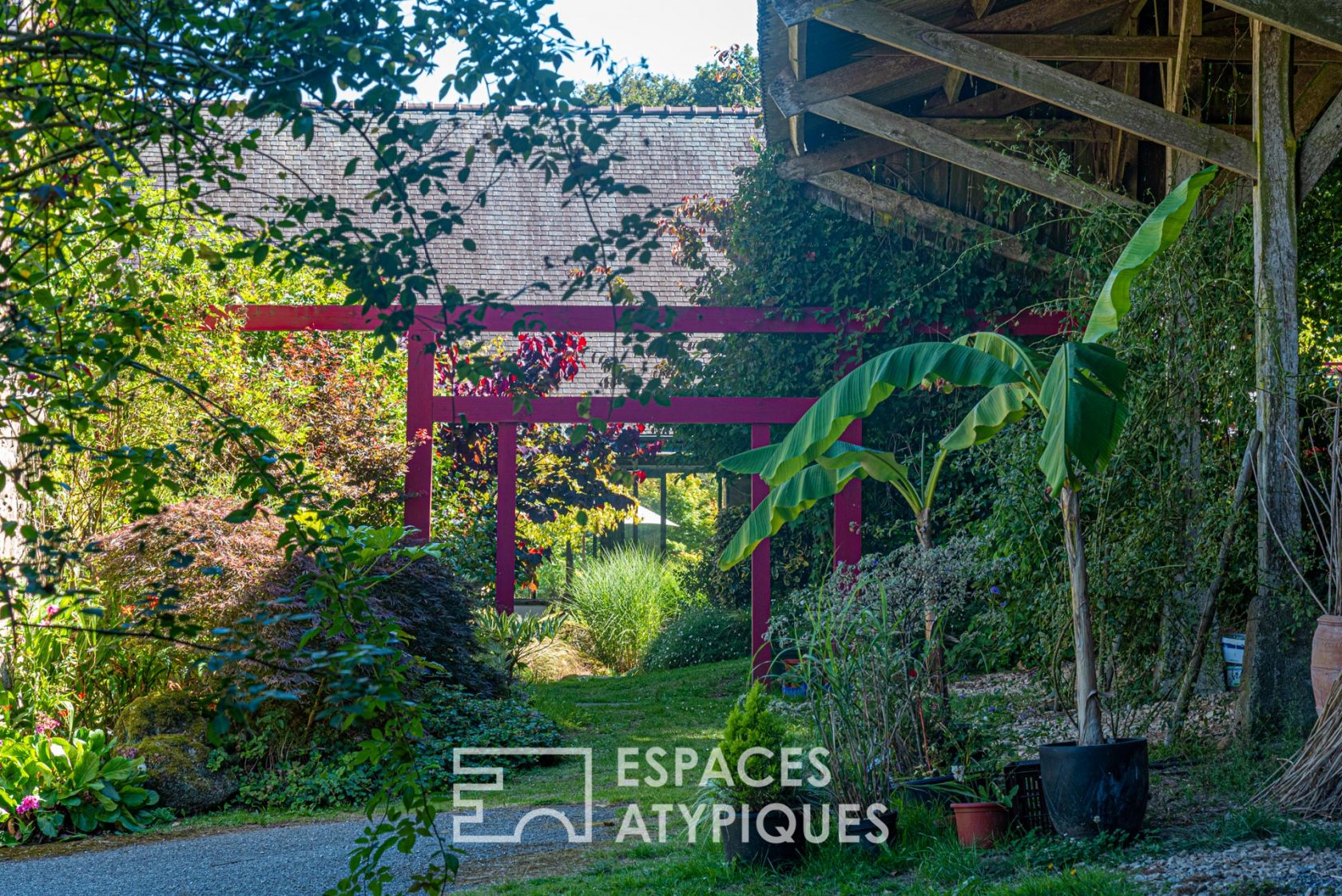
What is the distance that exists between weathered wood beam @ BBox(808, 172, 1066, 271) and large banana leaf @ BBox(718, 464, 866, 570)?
13.0 ft

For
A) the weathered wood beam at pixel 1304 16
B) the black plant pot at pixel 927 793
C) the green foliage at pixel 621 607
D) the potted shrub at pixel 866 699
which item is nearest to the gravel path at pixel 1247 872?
the black plant pot at pixel 927 793

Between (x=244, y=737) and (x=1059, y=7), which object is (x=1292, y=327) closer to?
(x=1059, y=7)

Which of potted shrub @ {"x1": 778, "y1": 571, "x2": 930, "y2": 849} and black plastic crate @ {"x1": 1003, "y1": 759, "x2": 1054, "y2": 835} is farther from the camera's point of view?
potted shrub @ {"x1": 778, "y1": 571, "x2": 930, "y2": 849}

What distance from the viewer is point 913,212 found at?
9.23 metres

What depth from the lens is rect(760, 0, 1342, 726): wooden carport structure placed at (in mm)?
5434

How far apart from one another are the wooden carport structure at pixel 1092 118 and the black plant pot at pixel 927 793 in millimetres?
1836

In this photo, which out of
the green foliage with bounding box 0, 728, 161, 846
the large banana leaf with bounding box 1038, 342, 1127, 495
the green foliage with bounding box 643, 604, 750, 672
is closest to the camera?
the large banana leaf with bounding box 1038, 342, 1127, 495

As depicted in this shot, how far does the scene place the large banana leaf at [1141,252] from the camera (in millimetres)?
4473

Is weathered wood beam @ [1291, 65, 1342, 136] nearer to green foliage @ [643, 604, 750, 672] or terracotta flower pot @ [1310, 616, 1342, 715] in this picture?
terracotta flower pot @ [1310, 616, 1342, 715]

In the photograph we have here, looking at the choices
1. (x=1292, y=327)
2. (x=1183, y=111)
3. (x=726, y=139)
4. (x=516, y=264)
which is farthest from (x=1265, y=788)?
(x=726, y=139)

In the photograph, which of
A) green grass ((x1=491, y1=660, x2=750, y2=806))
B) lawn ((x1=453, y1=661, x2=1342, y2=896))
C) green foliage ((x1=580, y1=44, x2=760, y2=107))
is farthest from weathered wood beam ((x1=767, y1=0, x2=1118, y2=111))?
green foliage ((x1=580, y1=44, x2=760, y2=107))

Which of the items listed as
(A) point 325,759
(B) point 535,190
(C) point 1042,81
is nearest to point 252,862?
(A) point 325,759

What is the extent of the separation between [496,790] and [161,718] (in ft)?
5.91

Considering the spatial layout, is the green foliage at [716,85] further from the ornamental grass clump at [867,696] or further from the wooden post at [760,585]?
the ornamental grass clump at [867,696]
